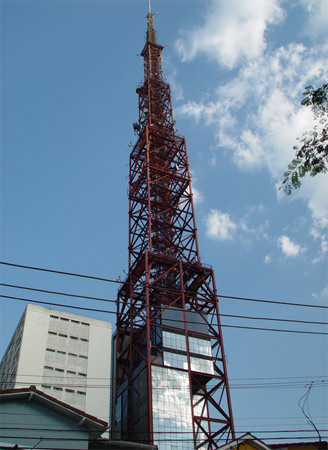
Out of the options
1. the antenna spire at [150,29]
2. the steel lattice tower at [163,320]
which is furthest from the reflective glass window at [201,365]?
the antenna spire at [150,29]

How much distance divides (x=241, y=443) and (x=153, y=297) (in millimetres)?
29746

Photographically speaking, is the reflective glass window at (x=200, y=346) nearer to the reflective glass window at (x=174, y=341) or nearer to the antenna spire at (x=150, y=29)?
the reflective glass window at (x=174, y=341)

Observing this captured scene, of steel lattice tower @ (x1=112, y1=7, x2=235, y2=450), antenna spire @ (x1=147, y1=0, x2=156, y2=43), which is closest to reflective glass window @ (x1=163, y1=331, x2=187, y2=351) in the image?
steel lattice tower @ (x1=112, y1=7, x2=235, y2=450)

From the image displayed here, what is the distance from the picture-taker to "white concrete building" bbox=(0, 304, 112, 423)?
52906mm

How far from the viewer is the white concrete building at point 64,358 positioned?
52.9 meters

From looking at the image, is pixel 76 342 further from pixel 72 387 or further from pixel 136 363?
pixel 136 363

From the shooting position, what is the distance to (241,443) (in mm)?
25672

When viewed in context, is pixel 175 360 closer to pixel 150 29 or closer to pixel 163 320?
pixel 163 320

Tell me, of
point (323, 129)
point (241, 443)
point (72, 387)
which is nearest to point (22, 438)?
point (241, 443)

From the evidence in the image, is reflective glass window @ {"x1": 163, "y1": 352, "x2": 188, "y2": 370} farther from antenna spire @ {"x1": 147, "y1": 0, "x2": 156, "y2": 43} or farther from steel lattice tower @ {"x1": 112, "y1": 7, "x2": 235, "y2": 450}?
antenna spire @ {"x1": 147, "y1": 0, "x2": 156, "y2": 43}

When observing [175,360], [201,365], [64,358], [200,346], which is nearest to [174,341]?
[175,360]

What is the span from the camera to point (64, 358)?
56.2 meters

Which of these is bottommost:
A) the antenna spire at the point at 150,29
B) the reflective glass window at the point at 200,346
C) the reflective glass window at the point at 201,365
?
the reflective glass window at the point at 201,365

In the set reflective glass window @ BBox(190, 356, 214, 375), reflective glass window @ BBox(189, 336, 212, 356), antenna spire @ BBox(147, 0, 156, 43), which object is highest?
antenna spire @ BBox(147, 0, 156, 43)
